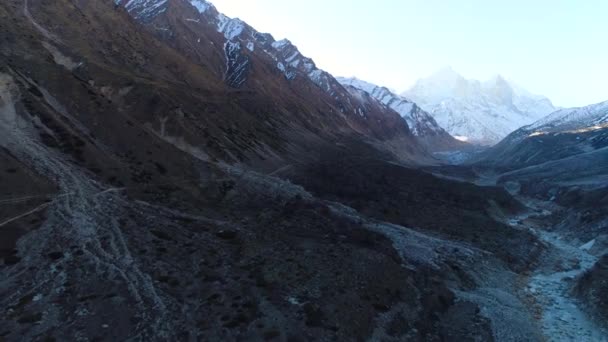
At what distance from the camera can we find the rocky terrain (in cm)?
3491

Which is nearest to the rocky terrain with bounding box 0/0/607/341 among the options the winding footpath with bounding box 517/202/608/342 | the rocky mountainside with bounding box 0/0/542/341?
the rocky mountainside with bounding box 0/0/542/341

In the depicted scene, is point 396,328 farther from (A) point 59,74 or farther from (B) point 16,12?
(B) point 16,12

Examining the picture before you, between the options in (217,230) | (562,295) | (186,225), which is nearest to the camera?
(562,295)

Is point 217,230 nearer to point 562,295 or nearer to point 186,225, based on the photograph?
point 186,225

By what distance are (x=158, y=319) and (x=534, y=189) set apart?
381 feet

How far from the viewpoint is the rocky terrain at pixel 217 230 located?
115ft

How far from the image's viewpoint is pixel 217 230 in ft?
176

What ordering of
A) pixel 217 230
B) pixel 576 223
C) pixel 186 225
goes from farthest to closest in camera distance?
pixel 576 223 → pixel 217 230 → pixel 186 225

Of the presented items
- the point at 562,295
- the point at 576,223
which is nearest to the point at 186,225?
the point at 562,295

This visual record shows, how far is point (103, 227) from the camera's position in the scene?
46781mm

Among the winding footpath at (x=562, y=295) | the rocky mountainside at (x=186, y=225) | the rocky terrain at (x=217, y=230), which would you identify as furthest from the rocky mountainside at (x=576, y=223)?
the rocky mountainside at (x=186, y=225)

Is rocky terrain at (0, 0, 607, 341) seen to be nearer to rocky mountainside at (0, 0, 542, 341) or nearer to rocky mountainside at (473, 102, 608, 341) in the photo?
rocky mountainside at (0, 0, 542, 341)

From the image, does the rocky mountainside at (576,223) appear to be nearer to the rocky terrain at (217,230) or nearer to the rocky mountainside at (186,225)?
the rocky terrain at (217,230)

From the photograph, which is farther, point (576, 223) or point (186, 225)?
point (576, 223)
